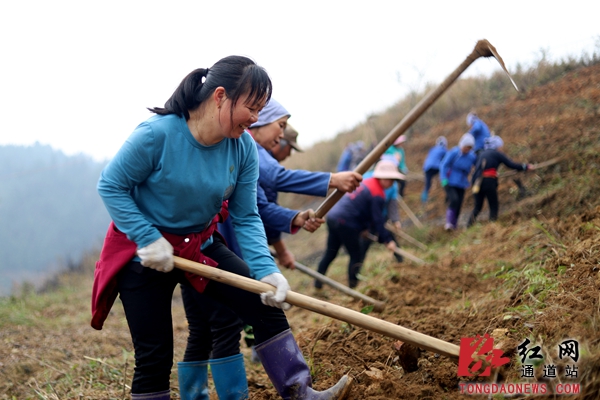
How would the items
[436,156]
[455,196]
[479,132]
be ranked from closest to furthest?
1. [455,196]
2. [479,132]
3. [436,156]

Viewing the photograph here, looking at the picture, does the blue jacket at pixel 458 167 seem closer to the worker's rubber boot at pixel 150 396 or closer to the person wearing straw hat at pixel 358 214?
the person wearing straw hat at pixel 358 214

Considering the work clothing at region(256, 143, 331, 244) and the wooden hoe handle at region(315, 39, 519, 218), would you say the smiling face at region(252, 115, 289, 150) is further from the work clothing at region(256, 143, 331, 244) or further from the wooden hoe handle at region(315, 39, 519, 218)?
the wooden hoe handle at region(315, 39, 519, 218)

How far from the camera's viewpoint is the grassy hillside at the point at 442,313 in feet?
7.86

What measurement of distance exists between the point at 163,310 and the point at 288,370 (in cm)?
63

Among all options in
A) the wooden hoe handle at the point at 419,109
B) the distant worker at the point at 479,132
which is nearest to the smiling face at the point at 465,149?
the distant worker at the point at 479,132

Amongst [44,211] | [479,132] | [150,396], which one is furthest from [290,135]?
[44,211]

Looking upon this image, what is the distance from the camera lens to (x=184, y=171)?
2.11 m

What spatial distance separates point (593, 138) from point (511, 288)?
6.10 meters

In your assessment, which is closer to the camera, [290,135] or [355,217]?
[290,135]

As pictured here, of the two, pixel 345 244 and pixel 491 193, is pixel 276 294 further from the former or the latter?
pixel 491 193

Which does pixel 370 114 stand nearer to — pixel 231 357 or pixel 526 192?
pixel 526 192

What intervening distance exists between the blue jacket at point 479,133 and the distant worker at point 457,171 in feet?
2.01

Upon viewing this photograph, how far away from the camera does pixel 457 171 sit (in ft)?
28.4

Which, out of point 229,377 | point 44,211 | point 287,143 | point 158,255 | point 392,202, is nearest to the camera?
point 158,255
